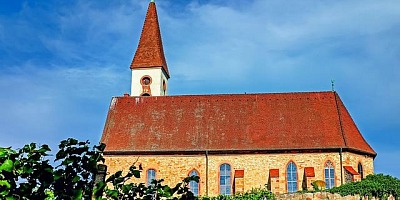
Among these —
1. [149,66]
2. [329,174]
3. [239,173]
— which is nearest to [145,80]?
[149,66]

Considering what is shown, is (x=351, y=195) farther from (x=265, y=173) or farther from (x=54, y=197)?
(x=54, y=197)

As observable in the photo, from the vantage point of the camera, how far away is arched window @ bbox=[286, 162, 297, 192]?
35000 mm

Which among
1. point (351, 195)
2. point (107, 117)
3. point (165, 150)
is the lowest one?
point (351, 195)

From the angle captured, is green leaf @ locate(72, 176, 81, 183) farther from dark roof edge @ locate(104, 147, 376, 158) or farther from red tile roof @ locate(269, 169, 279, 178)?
dark roof edge @ locate(104, 147, 376, 158)

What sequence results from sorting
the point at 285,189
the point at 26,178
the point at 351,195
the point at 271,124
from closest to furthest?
the point at 26,178 < the point at 351,195 < the point at 285,189 < the point at 271,124

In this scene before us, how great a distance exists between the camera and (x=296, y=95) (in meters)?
39.5

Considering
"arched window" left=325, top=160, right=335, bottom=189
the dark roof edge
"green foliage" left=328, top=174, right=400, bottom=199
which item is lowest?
"green foliage" left=328, top=174, right=400, bottom=199

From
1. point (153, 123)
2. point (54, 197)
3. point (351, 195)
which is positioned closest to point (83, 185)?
point (54, 197)

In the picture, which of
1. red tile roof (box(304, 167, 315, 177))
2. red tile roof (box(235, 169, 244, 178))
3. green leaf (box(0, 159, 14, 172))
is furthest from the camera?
red tile roof (box(235, 169, 244, 178))

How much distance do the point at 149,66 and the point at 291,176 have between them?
1813 centimetres

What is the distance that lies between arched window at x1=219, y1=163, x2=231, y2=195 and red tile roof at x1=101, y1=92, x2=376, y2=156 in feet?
4.11

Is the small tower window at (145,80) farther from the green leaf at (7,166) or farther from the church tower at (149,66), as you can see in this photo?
the green leaf at (7,166)

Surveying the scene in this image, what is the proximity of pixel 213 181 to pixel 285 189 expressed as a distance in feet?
15.3

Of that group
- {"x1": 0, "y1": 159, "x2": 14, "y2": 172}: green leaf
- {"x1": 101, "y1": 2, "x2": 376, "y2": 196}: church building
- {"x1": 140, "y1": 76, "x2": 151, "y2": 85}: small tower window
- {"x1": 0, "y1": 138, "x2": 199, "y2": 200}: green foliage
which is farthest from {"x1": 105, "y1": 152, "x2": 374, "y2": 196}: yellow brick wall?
{"x1": 0, "y1": 159, "x2": 14, "y2": 172}: green leaf
